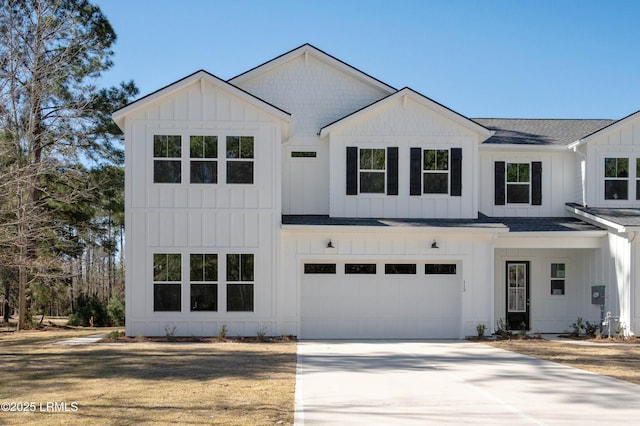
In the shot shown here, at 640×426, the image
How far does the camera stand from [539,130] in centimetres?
2375

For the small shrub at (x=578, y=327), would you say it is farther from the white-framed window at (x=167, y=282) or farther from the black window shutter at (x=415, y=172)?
the white-framed window at (x=167, y=282)

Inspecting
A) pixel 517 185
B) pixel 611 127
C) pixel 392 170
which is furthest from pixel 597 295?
pixel 392 170

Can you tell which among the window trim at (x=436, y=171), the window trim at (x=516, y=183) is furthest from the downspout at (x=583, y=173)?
the window trim at (x=436, y=171)

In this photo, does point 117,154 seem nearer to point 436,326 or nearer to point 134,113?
point 134,113

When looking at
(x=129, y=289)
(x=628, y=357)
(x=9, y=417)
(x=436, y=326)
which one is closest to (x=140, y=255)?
(x=129, y=289)

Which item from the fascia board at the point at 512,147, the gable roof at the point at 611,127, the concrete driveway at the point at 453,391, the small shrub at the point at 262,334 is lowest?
the small shrub at the point at 262,334

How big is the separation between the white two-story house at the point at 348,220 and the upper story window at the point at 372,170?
0.14 feet

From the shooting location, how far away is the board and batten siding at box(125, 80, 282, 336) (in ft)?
61.7

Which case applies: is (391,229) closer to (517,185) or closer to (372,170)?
(372,170)

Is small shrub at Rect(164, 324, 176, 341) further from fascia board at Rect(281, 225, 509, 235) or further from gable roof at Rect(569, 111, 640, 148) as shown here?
gable roof at Rect(569, 111, 640, 148)

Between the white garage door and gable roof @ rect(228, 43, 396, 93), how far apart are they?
6.08m

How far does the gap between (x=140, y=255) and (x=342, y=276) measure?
18.2ft

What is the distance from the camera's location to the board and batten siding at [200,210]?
741 inches

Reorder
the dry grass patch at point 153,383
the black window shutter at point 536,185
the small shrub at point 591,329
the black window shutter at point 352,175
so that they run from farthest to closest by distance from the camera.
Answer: the black window shutter at point 536,185, the black window shutter at point 352,175, the small shrub at point 591,329, the dry grass patch at point 153,383
